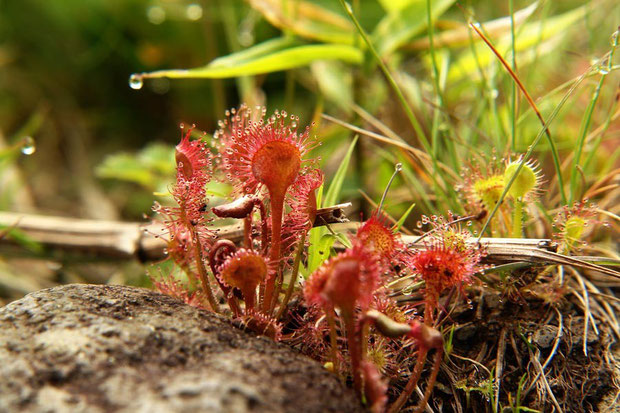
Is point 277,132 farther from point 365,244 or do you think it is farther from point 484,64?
point 484,64

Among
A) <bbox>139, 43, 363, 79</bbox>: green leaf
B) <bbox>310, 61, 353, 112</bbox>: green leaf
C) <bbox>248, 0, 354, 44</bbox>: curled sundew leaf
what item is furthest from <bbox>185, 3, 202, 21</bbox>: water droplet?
<bbox>139, 43, 363, 79</bbox>: green leaf

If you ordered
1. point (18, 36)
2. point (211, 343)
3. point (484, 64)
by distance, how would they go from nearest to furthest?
1. point (211, 343)
2. point (484, 64)
3. point (18, 36)

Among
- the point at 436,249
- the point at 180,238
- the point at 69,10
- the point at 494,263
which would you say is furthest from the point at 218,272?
the point at 69,10

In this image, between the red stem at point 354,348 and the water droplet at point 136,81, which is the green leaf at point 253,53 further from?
the red stem at point 354,348

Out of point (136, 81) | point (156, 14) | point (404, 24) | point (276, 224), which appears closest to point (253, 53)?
point (136, 81)

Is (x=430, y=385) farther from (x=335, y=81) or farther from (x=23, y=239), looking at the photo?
(x=335, y=81)

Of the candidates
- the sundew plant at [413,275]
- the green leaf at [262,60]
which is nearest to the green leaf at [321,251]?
the sundew plant at [413,275]
